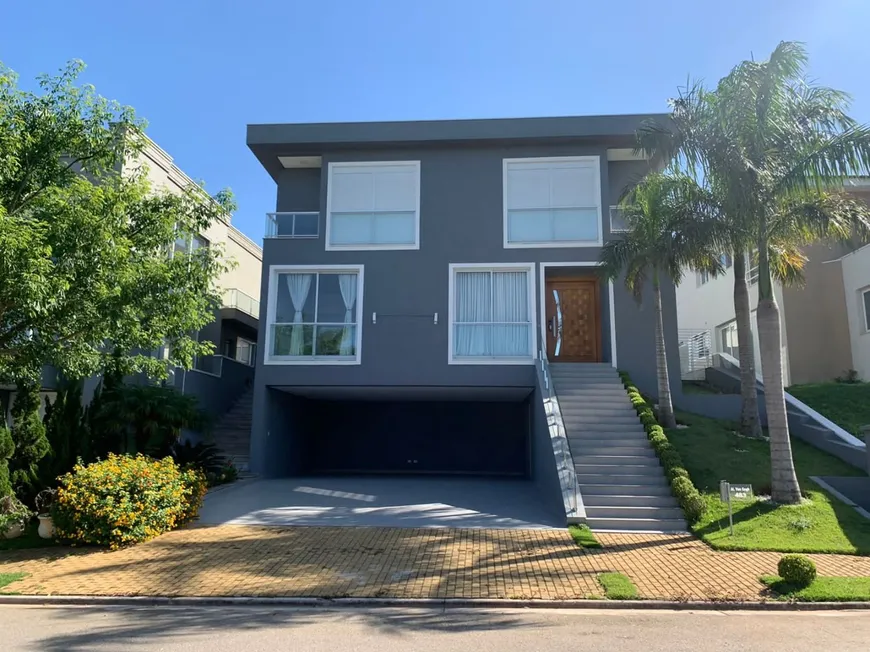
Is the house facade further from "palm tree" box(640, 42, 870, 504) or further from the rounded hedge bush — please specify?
the rounded hedge bush

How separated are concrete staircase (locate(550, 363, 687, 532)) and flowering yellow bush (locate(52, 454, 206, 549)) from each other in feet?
22.8

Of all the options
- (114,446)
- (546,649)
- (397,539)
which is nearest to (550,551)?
(397,539)

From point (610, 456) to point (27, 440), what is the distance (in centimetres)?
1058

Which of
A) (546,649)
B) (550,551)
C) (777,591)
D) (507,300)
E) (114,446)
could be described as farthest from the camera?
(507,300)

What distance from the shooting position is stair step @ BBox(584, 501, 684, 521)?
1108cm

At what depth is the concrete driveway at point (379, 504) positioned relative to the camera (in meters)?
11.5

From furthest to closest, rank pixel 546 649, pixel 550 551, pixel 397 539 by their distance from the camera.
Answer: pixel 397 539
pixel 550 551
pixel 546 649

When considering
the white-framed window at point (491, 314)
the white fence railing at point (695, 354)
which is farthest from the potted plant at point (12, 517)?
the white fence railing at point (695, 354)

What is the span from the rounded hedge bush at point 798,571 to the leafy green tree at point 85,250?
Result: 9.49 metres

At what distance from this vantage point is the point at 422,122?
17.3 meters

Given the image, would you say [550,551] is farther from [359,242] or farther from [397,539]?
[359,242]

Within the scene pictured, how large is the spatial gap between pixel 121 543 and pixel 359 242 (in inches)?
381

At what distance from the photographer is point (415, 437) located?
20703 millimetres

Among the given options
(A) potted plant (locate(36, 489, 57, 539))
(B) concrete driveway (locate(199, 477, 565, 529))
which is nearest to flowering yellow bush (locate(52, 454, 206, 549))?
(A) potted plant (locate(36, 489, 57, 539))
